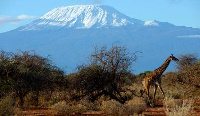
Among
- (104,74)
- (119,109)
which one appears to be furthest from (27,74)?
(119,109)

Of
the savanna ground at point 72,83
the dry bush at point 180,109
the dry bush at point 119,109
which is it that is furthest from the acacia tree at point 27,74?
the dry bush at point 180,109

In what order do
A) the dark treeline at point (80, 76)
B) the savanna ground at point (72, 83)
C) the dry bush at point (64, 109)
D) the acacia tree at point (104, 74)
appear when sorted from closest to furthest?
the dry bush at point (64, 109) < the savanna ground at point (72, 83) < the dark treeline at point (80, 76) < the acacia tree at point (104, 74)

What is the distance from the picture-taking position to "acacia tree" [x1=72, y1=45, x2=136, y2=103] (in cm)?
1928

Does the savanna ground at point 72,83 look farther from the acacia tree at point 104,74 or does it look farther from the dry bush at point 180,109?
the dry bush at point 180,109

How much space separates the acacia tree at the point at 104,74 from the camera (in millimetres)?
19281

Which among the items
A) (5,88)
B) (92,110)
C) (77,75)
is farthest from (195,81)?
(5,88)

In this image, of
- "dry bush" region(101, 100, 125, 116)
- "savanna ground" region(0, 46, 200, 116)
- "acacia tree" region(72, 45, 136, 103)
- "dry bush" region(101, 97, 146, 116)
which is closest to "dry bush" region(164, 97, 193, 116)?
"dry bush" region(101, 97, 146, 116)

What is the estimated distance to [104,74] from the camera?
19.6m

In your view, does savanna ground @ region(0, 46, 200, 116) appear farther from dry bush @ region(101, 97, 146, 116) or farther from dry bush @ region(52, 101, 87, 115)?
dry bush @ region(101, 97, 146, 116)

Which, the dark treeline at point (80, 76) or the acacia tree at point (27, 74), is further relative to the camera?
the dark treeline at point (80, 76)

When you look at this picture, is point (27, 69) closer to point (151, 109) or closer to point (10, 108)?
point (10, 108)

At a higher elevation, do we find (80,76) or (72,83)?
(80,76)

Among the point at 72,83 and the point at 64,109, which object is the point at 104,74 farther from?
the point at 64,109

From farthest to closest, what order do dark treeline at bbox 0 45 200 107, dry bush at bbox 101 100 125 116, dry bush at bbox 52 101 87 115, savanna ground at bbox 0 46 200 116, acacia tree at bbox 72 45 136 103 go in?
acacia tree at bbox 72 45 136 103 < dark treeline at bbox 0 45 200 107 < savanna ground at bbox 0 46 200 116 < dry bush at bbox 52 101 87 115 < dry bush at bbox 101 100 125 116
